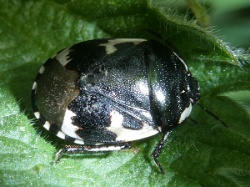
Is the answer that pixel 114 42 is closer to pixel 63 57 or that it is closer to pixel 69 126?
pixel 63 57

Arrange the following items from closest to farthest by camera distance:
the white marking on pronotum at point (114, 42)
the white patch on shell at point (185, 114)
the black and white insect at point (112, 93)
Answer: the black and white insect at point (112, 93) < the white marking on pronotum at point (114, 42) < the white patch on shell at point (185, 114)

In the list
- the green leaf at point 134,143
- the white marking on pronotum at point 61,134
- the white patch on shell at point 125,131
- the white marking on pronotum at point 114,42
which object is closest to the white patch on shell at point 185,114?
the green leaf at point 134,143

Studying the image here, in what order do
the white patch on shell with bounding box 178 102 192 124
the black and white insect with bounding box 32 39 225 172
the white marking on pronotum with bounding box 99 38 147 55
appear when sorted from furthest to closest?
the white patch on shell with bounding box 178 102 192 124 → the white marking on pronotum with bounding box 99 38 147 55 → the black and white insect with bounding box 32 39 225 172

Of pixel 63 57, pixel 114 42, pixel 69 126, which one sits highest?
pixel 114 42

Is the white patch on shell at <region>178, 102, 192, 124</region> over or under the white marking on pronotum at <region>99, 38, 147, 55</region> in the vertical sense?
under

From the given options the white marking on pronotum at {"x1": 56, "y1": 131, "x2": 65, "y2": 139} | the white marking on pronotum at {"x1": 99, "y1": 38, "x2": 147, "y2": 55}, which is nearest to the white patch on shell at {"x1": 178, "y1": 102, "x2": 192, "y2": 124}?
the white marking on pronotum at {"x1": 99, "y1": 38, "x2": 147, "y2": 55}

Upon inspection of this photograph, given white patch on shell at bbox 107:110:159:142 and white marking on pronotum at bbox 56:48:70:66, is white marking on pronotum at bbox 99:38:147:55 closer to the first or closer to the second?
white marking on pronotum at bbox 56:48:70:66

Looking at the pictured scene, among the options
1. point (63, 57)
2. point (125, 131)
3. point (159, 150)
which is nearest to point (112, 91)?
point (125, 131)

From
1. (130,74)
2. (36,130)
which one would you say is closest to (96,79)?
Answer: (130,74)

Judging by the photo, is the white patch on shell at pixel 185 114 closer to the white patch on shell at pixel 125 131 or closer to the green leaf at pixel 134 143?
the green leaf at pixel 134 143
